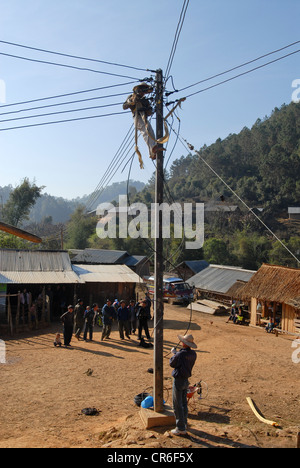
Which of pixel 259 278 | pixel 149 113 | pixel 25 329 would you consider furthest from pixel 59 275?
pixel 149 113

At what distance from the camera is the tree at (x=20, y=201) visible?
54.0 metres

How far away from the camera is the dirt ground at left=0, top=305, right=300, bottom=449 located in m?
6.63

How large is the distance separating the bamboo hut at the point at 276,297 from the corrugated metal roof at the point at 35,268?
970 centimetres

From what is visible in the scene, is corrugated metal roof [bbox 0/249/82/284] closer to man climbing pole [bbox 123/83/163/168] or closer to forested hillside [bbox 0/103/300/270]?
man climbing pole [bbox 123/83/163/168]

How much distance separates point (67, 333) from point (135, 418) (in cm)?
724

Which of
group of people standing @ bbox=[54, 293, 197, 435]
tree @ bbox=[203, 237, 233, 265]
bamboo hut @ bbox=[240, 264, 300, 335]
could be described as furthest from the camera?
tree @ bbox=[203, 237, 233, 265]

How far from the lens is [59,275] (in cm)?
2039

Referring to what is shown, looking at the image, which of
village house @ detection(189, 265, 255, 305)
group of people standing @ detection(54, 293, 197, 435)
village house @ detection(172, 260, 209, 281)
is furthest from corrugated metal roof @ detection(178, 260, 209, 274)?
group of people standing @ detection(54, 293, 197, 435)

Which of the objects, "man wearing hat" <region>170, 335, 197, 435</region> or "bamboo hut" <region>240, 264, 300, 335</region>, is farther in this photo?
"bamboo hut" <region>240, 264, 300, 335</region>

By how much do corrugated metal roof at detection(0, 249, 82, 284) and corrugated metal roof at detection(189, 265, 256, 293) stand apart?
12167 mm

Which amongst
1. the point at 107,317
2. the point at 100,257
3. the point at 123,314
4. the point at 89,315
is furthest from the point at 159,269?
the point at 100,257

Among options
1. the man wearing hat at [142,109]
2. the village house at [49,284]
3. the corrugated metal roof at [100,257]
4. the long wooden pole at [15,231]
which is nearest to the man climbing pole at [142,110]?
the man wearing hat at [142,109]

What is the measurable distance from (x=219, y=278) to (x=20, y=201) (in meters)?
35.0

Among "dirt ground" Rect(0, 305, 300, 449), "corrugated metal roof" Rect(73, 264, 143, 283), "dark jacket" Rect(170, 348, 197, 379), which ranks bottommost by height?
"dirt ground" Rect(0, 305, 300, 449)
